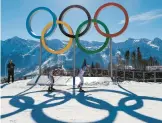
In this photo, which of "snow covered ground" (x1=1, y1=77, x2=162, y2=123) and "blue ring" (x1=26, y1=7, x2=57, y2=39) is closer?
"snow covered ground" (x1=1, y1=77, x2=162, y2=123)

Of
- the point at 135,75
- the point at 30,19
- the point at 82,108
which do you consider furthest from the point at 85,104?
the point at 135,75

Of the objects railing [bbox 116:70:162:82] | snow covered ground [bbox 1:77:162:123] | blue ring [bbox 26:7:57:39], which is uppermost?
blue ring [bbox 26:7:57:39]

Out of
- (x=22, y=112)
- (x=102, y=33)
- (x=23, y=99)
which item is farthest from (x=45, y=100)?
(x=102, y=33)

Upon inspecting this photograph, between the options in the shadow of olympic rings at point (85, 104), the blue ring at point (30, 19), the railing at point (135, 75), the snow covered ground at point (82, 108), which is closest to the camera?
the snow covered ground at point (82, 108)

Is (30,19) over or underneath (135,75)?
over

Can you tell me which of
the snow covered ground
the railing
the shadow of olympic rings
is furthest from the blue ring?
the snow covered ground

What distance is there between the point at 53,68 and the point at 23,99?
366 cm

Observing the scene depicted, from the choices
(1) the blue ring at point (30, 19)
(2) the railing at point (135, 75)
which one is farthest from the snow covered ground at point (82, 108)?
(2) the railing at point (135, 75)

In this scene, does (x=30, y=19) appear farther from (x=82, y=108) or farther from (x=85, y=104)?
(x=82, y=108)

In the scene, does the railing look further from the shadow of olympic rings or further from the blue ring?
the shadow of olympic rings

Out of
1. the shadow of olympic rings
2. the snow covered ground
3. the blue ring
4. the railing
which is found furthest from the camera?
the railing

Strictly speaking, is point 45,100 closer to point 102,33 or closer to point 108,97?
point 108,97

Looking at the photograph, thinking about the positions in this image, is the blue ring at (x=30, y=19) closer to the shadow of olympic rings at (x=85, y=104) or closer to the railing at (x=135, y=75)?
the shadow of olympic rings at (x=85, y=104)

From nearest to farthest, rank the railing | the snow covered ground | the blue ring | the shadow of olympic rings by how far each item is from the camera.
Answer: the snow covered ground, the shadow of olympic rings, the blue ring, the railing
